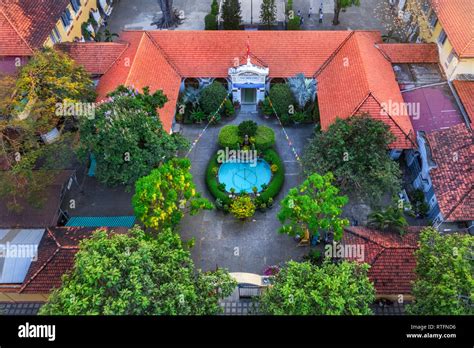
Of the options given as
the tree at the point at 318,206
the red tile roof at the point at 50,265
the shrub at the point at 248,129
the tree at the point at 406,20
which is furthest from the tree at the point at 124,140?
the tree at the point at 406,20

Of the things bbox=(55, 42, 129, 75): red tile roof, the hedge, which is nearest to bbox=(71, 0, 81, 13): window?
bbox=(55, 42, 129, 75): red tile roof

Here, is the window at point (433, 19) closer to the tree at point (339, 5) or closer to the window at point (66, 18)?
the tree at point (339, 5)

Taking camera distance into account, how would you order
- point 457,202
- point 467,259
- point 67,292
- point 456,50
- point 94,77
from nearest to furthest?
point 67,292 → point 467,259 → point 457,202 → point 456,50 → point 94,77

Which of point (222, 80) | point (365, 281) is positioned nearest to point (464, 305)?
point (365, 281)

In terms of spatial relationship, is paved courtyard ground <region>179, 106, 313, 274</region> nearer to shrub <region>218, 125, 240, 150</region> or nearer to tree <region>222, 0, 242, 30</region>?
shrub <region>218, 125, 240, 150</region>

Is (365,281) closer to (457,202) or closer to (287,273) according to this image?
(287,273)

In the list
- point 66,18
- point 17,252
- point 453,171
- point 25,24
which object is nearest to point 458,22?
point 453,171
